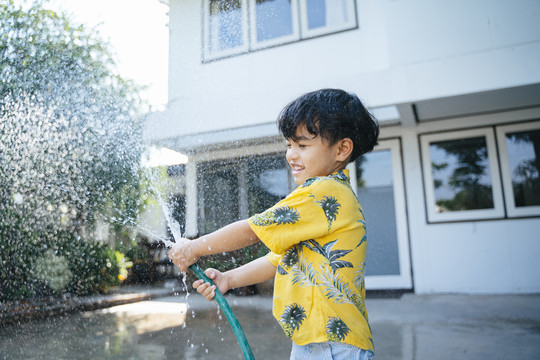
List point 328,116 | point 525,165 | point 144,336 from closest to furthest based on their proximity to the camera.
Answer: point 328,116, point 144,336, point 525,165

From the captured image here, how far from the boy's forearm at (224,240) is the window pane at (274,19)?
4.52 m

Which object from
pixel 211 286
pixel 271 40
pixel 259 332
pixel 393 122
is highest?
pixel 271 40

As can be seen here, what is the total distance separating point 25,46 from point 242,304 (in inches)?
121

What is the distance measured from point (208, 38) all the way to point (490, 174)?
11.8 feet

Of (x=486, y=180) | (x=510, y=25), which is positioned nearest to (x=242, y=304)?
(x=486, y=180)

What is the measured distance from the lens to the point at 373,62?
4676mm

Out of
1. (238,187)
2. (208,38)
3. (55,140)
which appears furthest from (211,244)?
(208,38)

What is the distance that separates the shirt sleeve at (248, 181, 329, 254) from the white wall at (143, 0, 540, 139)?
10.7 feet

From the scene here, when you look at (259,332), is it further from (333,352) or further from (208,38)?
(208,38)

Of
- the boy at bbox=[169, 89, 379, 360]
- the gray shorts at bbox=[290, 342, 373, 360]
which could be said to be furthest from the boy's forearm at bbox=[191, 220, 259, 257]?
the gray shorts at bbox=[290, 342, 373, 360]

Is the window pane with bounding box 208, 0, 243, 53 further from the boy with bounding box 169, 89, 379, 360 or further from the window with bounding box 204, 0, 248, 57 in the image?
the boy with bounding box 169, 89, 379, 360

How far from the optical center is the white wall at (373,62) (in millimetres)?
3680

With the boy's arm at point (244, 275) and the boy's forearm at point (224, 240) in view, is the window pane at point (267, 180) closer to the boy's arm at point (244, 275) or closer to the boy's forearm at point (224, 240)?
the boy's arm at point (244, 275)

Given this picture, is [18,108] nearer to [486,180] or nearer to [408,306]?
[408,306]
